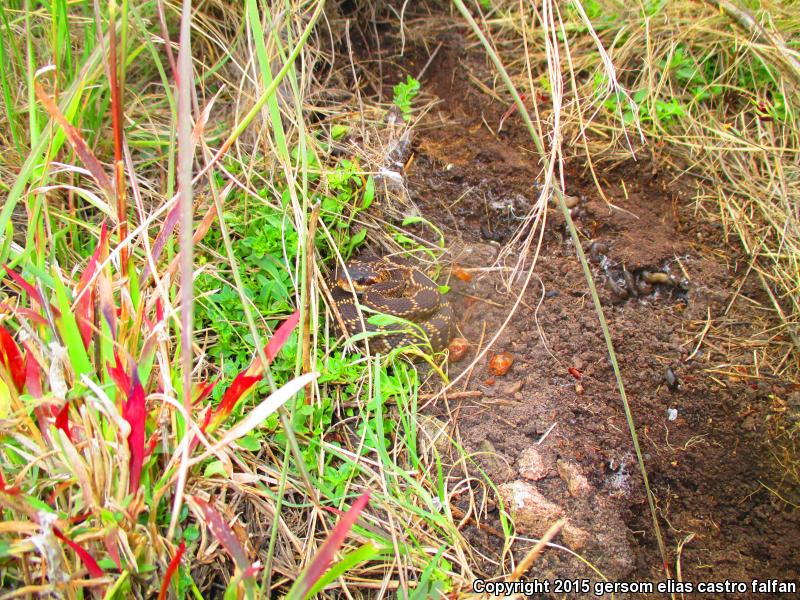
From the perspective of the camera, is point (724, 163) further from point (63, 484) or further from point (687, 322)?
point (63, 484)

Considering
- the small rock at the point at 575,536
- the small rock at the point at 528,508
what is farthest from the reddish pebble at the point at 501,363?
the small rock at the point at 575,536

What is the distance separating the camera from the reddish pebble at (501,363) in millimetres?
2771

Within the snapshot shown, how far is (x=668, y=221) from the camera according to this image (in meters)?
3.34

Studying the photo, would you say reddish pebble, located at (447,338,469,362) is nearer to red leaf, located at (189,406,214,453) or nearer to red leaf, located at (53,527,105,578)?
red leaf, located at (189,406,214,453)

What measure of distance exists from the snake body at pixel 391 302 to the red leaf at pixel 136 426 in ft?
3.69

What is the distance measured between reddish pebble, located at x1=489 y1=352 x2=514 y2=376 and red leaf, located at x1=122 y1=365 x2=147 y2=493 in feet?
5.18

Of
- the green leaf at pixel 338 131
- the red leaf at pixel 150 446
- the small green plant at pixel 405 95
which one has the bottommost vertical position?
the red leaf at pixel 150 446

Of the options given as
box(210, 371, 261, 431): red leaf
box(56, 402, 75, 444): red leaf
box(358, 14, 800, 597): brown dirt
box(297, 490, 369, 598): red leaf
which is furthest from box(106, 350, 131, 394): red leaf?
box(358, 14, 800, 597): brown dirt

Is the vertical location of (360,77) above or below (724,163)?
above

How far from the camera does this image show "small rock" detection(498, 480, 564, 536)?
7.41 feet

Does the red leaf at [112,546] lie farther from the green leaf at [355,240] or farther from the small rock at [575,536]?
the green leaf at [355,240]


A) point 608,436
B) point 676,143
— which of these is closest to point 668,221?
point 676,143

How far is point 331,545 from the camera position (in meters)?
1.47

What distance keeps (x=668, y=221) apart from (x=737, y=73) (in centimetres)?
111
